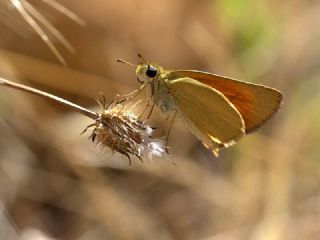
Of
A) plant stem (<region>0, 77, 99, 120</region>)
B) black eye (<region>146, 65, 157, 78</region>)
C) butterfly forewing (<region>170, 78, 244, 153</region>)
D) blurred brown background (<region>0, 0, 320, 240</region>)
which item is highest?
blurred brown background (<region>0, 0, 320, 240</region>)

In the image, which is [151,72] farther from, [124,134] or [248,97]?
[124,134]

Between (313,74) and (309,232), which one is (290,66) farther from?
(309,232)

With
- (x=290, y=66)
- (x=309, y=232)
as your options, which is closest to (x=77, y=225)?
(x=309, y=232)

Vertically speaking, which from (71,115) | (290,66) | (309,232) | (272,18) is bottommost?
(309,232)

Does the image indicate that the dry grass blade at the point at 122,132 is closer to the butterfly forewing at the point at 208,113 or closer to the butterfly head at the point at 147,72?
the butterfly forewing at the point at 208,113

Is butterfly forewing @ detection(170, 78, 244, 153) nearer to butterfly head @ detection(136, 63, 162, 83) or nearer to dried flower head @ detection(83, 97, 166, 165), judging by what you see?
butterfly head @ detection(136, 63, 162, 83)

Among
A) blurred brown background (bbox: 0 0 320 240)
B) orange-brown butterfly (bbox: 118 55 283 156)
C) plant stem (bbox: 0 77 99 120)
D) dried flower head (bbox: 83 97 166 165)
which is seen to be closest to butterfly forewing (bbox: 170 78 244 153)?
orange-brown butterfly (bbox: 118 55 283 156)

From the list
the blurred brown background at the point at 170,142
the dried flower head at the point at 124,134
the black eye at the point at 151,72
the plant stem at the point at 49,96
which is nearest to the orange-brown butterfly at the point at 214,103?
the black eye at the point at 151,72
